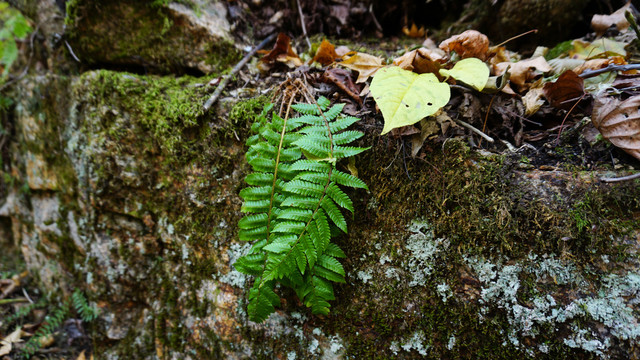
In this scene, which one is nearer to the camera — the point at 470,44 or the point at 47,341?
the point at 470,44

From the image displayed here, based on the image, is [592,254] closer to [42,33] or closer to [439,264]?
[439,264]

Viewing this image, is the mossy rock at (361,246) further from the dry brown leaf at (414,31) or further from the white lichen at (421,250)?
the dry brown leaf at (414,31)

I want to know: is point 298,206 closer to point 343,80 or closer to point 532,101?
point 343,80

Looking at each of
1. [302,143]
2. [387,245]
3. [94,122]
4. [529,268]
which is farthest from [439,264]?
[94,122]

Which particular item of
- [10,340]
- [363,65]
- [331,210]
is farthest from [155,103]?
[10,340]

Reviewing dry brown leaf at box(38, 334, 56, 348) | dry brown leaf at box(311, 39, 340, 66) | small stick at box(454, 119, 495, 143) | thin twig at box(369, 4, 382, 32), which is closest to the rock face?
small stick at box(454, 119, 495, 143)

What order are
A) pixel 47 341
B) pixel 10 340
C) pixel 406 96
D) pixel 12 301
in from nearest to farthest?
pixel 406 96 < pixel 10 340 < pixel 47 341 < pixel 12 301

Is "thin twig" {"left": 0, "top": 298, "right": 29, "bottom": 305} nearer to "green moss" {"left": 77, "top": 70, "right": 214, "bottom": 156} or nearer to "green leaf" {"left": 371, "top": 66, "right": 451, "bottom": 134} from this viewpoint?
"green moss" {"left": 77, "top": 70, "right": 214, "bottom": 156}
